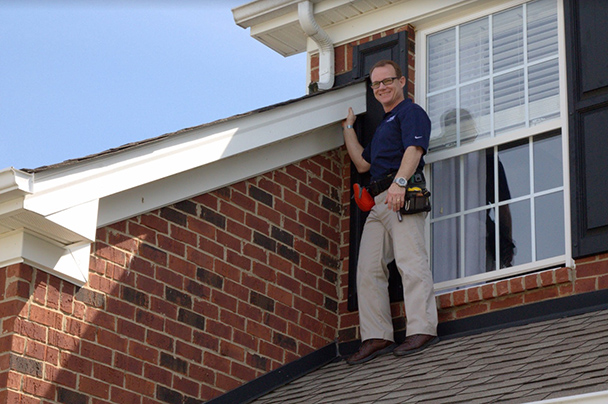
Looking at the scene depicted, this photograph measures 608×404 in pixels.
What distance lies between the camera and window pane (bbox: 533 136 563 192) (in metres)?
7.12

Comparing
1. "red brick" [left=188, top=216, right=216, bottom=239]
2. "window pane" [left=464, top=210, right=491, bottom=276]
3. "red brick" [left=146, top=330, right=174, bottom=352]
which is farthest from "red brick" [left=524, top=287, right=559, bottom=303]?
"red brick" [left=146, top=330, right=174, bottom=352]

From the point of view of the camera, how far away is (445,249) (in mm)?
7535

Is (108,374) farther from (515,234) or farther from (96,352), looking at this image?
(515,234)

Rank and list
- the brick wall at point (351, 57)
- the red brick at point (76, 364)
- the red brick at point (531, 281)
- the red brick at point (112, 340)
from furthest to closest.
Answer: the brick wall at point (351, 57) → the red brick at point (531, 281) → the red brick at point (112, 340) → the red brick at point (76, 364)

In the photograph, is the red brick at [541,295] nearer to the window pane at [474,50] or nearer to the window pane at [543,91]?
the window pane at [543,91]

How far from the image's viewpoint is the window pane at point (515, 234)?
7109mm

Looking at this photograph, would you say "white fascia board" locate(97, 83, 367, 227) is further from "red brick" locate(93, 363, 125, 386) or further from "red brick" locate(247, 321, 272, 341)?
"red brick" locate(247, 321, 272, 341)

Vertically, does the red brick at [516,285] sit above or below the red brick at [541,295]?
above

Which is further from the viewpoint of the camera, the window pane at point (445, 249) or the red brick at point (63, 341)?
the window pane at point (445, 249)

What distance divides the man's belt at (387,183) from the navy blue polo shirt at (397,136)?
6cm

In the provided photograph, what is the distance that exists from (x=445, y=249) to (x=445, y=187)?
1.50 feet

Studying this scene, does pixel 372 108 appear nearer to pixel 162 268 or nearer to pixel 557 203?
pixel 557 203

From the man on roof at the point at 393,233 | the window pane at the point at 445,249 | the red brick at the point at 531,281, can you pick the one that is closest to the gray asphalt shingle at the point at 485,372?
the man on roof at the point at 393,233

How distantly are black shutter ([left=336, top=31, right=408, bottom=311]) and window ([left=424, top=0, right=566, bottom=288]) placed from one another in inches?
11.3
